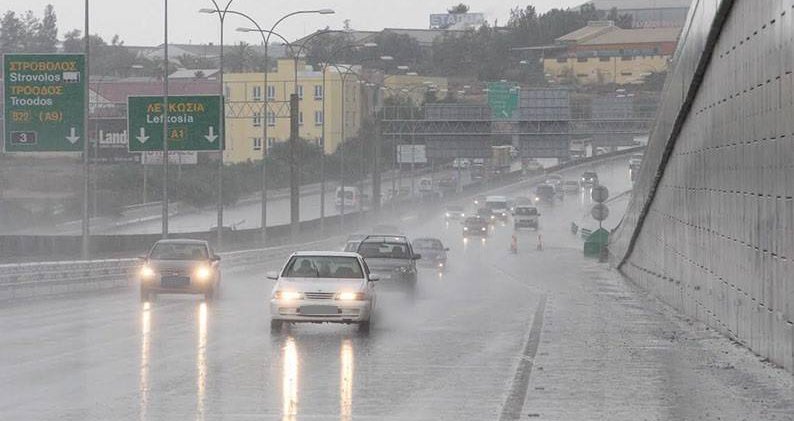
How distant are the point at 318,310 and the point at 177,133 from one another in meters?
34.8

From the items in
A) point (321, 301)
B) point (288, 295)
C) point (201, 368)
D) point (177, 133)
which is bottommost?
point (201, 368)

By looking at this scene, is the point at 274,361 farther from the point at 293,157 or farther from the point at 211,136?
the point at 293,157

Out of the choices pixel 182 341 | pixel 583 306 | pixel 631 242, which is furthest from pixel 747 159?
pixel 631 242

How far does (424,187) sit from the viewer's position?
151 metres

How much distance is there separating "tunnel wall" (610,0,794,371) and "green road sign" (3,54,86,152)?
55.3 ft

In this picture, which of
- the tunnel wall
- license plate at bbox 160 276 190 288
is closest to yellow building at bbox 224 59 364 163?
license plate at bbox 160 276 190 288

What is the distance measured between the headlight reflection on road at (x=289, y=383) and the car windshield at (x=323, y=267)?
3439mm

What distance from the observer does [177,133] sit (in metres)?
61.8

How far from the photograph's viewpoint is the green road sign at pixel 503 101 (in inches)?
4072

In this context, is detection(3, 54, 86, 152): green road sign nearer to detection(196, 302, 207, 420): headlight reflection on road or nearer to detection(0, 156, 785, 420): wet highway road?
detection(0, 156, 785, 420): wet highway road

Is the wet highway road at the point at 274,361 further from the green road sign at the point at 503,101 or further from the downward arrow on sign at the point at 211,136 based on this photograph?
the green road sign at the point at 503,101

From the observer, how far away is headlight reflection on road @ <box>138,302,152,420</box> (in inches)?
640

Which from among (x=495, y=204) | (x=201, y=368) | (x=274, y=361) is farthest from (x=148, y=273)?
(x=495, y=204)

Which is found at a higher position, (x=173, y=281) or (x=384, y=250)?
(x=384, y=250)
